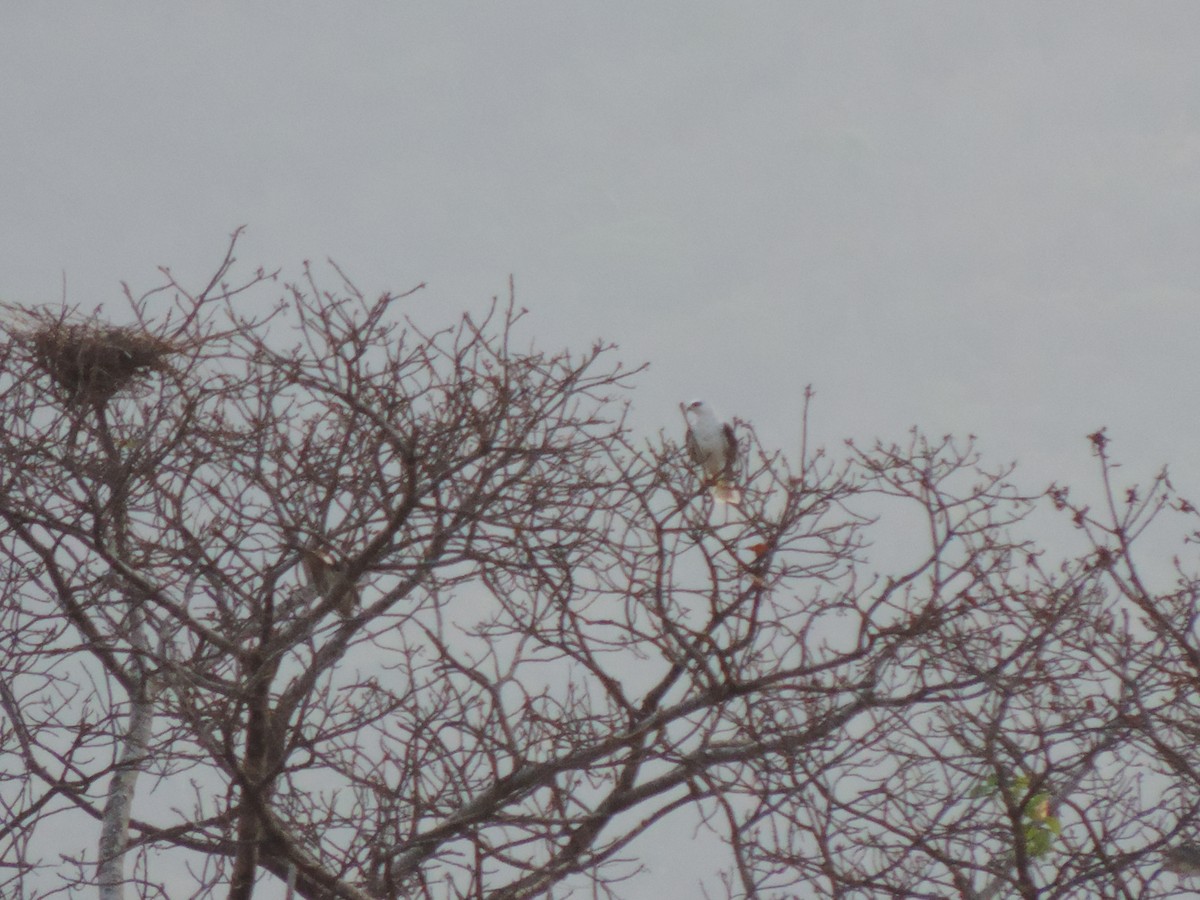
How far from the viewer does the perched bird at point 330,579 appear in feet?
19.6

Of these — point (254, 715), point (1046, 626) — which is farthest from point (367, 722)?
point (1046, 626)

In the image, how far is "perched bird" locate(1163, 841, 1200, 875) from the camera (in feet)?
18.7

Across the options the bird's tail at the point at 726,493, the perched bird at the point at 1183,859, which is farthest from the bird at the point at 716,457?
the perched bird at the point at 1183,859

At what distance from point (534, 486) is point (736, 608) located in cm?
127

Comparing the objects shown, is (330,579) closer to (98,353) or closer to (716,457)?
(98,353)

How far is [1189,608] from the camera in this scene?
5.04 meters

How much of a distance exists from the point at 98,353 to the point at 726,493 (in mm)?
4005

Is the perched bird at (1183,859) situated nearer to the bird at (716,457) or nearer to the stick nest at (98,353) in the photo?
the bird at (716,457)

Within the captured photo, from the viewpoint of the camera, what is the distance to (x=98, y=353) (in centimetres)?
767

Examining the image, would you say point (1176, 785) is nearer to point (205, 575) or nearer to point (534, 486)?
point (534, 486)

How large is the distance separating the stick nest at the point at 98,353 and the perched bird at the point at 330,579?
5.80ft

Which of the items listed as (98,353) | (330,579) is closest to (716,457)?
(330,579)

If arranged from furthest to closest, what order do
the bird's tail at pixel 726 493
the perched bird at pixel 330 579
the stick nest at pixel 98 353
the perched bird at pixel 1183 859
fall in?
the stick nest at pixel 98 353
the bird's tail at pixel 726 493
the perched bird at pixel 330 579
the perched bird at pixel 1183 859

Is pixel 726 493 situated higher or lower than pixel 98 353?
lower
